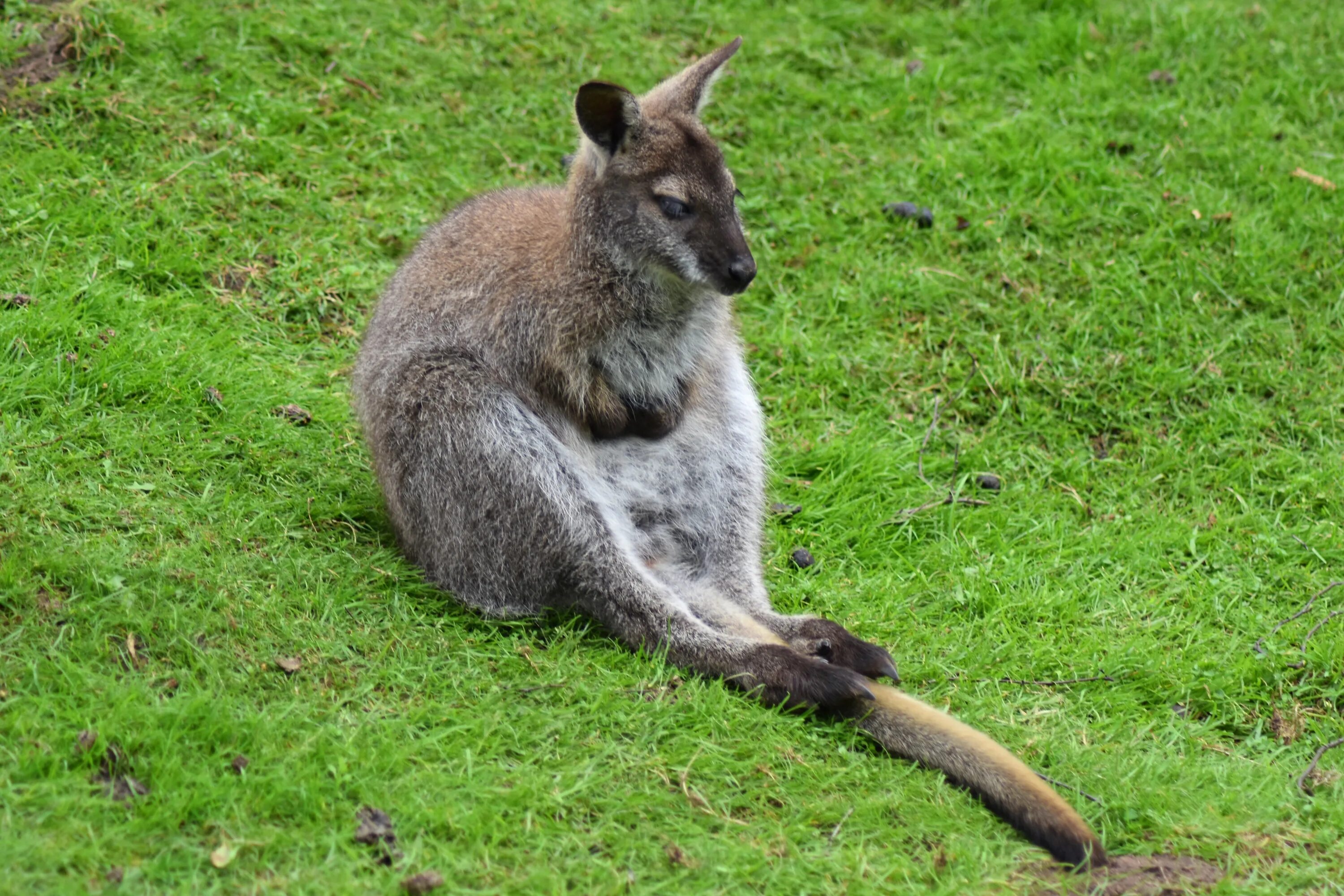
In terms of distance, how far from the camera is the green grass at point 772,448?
370cm

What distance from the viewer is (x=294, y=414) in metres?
5.58

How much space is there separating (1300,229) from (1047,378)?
5.82ft

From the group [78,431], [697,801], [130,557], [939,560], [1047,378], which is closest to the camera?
[697,801]

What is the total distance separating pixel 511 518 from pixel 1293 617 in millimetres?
2997

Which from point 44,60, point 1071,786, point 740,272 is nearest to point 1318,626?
point 1071,786

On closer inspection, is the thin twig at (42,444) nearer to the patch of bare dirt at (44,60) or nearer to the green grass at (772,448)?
the green grass at (772,448)

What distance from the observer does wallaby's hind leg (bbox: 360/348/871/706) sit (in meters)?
4.55

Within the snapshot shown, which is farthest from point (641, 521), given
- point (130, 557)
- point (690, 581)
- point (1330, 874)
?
point (1330, 874)

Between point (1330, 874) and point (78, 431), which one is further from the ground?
point (78, 431)

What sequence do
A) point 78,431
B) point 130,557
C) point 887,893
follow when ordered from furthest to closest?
1. point 78,431
2. point 130,557
3. point 887,893

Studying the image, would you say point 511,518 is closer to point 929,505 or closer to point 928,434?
point 929,505

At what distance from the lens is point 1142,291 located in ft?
22.4

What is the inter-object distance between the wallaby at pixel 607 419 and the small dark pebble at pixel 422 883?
1285 millimetres

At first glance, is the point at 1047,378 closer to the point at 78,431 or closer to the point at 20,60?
the point at 78,431
